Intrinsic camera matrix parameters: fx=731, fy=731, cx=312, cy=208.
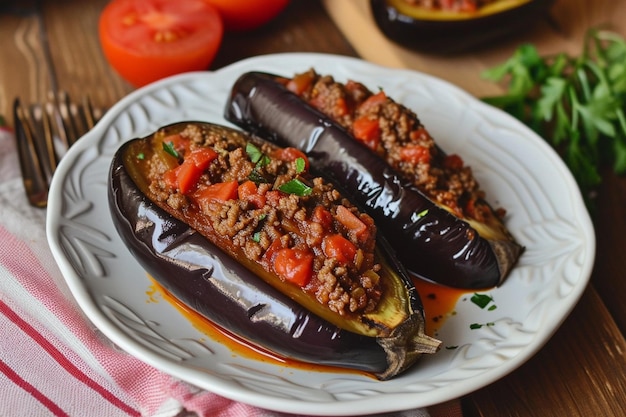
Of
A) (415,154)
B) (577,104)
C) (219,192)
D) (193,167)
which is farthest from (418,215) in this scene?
(577,104)

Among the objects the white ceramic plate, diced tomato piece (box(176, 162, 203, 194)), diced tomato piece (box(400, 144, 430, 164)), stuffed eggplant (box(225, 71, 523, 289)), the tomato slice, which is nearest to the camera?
the white ceramic plate

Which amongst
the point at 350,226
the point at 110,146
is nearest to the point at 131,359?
the point at 350,226

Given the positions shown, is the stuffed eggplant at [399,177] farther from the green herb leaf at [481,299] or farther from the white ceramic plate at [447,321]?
the white ceramic plate at [447,321]

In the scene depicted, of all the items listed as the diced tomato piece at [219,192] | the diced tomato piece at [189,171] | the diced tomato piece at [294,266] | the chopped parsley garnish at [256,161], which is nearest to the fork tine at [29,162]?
the diced tomato piece at [189,171]

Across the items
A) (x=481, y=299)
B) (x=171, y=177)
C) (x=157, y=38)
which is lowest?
(x=481, y=299)

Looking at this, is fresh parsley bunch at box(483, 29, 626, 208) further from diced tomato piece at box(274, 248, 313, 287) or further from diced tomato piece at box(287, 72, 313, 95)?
diced tomato piece at box(274, 248, 313, 287)

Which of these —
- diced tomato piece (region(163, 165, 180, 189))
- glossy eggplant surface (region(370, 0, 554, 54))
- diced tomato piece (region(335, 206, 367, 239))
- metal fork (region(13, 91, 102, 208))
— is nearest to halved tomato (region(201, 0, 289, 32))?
glossy eggplant surface (region(370, 0, 554, 54))

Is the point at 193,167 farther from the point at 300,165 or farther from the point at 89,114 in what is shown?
the point at 89,114
